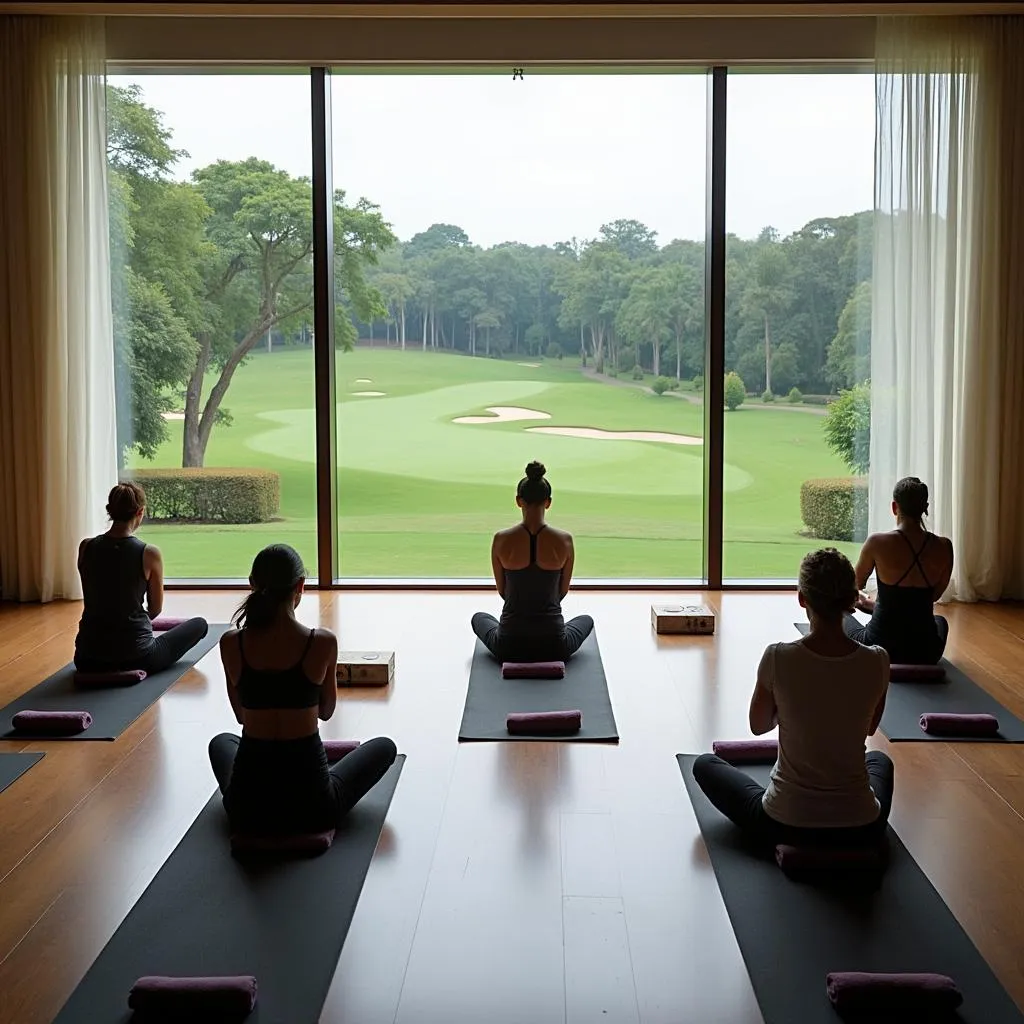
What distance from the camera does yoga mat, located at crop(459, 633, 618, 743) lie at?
3982mm

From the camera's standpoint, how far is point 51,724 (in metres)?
4.04

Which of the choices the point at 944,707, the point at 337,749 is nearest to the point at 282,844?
the point at 337,749

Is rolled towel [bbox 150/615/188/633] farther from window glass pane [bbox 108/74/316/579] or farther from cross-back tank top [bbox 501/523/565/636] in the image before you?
cross-back tank top [bbox 501/523/565/636]

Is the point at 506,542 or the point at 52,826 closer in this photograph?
the point at 52,826

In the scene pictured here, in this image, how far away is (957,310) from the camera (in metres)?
6.16

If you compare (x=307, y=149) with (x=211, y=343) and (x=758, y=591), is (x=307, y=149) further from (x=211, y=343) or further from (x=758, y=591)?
(x=758, y=591)

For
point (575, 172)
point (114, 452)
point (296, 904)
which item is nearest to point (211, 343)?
point (114, 452)

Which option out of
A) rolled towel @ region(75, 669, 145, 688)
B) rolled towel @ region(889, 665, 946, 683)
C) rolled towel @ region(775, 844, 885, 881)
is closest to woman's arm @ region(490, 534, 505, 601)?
rolled towel @ region(75, 669, 145, 688)

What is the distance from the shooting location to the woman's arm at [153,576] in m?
4.62

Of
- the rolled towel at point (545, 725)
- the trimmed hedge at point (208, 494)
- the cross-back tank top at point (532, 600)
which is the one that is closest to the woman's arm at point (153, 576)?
the cross-back tank top at point (532, 600)

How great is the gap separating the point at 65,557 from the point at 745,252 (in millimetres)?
4198

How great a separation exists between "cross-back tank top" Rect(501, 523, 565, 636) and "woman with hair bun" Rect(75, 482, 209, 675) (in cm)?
132

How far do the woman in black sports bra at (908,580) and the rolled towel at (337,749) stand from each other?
1991 millimetres

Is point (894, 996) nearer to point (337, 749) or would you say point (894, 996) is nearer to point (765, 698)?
point (765, 698)
